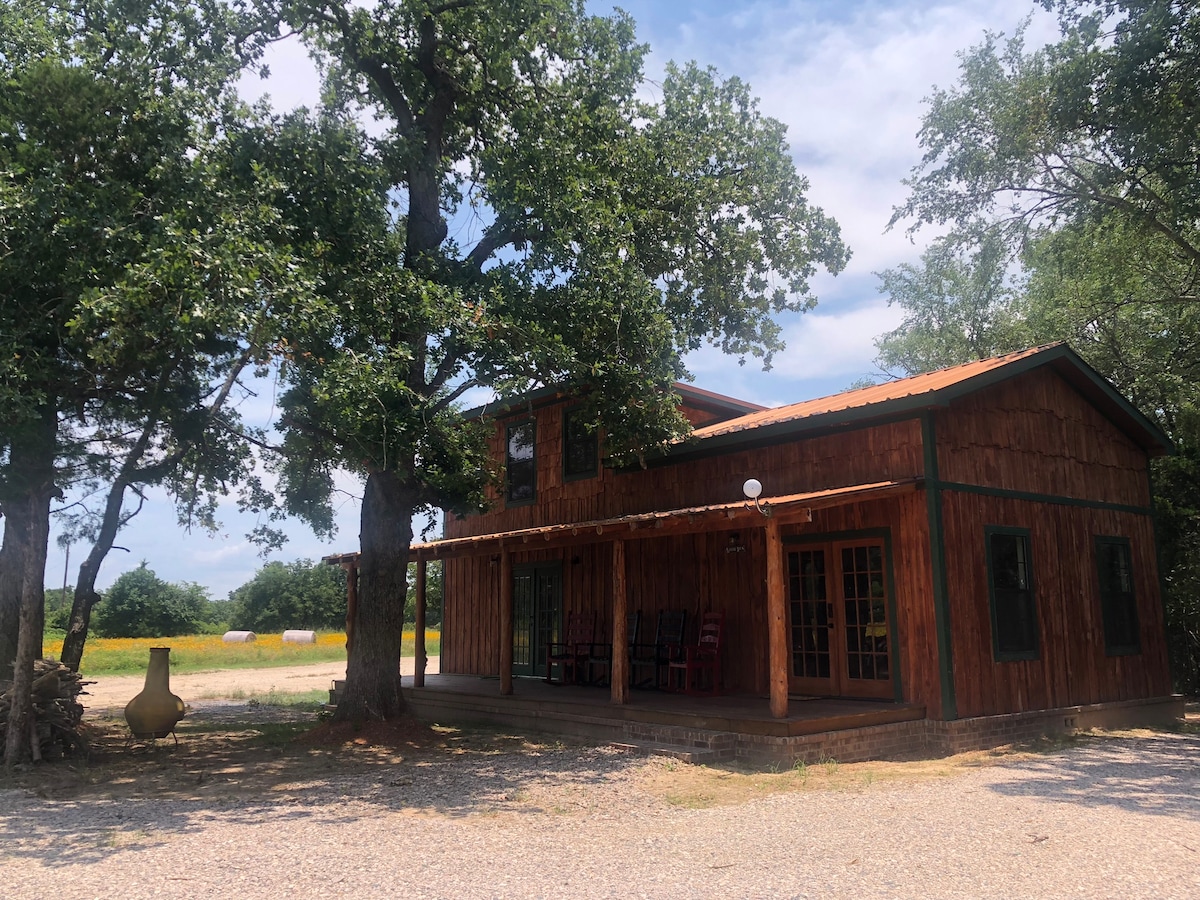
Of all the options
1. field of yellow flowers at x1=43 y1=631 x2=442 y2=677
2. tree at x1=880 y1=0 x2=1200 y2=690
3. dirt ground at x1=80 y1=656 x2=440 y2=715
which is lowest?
dirt ground at x1=80 y1=656 x2=440 y2=715

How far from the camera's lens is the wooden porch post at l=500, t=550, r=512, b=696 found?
12188mm

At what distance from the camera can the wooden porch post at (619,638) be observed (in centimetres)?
1041

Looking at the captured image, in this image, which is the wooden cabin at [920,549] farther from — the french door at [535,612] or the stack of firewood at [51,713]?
the stack of firewood at [51,713]

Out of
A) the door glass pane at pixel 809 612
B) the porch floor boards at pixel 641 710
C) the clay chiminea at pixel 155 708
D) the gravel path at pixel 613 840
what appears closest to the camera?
the gravel path at pixel 613 840

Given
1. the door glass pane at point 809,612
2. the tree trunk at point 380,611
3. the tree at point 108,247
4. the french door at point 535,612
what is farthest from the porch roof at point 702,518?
the tree at point 108,247

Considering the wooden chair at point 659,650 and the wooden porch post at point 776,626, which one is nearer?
the wooden porch post at point 776,626

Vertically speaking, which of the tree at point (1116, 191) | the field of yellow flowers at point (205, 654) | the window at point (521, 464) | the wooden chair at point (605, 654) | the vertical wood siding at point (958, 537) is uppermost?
the tree at point (1116, 191)

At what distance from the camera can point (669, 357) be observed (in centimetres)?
1062

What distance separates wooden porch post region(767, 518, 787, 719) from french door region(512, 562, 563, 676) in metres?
6.25

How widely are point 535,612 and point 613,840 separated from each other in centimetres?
934

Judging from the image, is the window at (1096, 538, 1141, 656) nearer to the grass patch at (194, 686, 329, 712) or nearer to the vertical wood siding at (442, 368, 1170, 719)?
the vertical wood siding at (442, 368, 1170, 719)

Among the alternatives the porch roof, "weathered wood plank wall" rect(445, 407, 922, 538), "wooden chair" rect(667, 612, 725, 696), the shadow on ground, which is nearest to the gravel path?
the shadow on ground

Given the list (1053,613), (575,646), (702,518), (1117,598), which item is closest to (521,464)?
(575,646)

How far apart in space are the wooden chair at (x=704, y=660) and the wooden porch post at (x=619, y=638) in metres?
0.83
